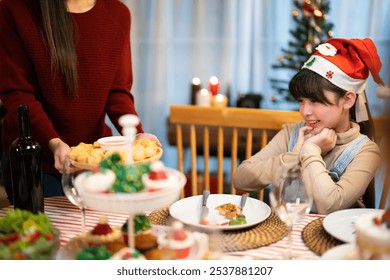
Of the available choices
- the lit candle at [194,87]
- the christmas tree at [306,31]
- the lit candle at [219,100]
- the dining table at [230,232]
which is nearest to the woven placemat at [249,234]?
the dining table at [230,232]

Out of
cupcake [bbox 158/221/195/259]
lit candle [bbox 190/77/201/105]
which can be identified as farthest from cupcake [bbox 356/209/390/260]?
lit candle [bbox 190/77/201/105]

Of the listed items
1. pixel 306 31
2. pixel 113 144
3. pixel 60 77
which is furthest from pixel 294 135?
pixel 306 31

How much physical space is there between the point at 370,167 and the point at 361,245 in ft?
2.34

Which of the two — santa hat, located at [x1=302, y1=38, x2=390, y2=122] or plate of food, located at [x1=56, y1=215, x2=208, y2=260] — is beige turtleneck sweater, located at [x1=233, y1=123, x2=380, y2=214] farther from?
plate of food, located at [x1=56, y1=215, x2=208, y2=260]

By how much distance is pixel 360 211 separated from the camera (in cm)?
121

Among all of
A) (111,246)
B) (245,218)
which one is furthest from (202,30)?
(111,246)

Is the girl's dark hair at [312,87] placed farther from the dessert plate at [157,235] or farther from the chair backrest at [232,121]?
the dessert plate at [157,235]

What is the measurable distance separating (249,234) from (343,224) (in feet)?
0.71

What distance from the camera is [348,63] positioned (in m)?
1.50

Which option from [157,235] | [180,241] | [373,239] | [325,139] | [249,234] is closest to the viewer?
[373,239]

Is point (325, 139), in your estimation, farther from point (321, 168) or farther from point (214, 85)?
point (214, 85)

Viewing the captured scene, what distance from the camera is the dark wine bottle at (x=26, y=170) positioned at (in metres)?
1.15

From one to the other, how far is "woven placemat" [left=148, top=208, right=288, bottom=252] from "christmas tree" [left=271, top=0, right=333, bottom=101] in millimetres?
1788
